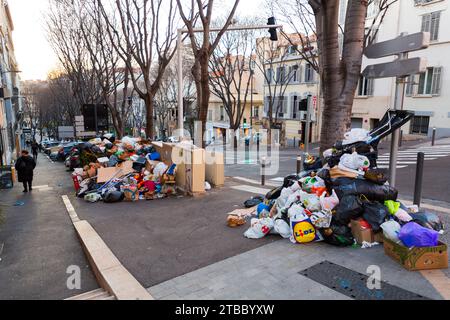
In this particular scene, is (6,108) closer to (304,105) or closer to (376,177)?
(304,105)

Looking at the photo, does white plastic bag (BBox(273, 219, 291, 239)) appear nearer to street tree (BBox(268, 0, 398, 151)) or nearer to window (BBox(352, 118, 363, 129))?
street tree (BBox(268, 0, 398, 151))

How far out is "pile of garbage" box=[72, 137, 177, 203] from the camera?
8.59 metres

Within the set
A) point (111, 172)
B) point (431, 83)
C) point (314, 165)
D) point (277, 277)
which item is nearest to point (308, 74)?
point (431, 83)

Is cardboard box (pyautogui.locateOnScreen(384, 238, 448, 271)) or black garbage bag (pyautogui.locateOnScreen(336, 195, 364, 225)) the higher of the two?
black garbage bag (pyautogui.locateOnScreen(336, 195, 364, 225))

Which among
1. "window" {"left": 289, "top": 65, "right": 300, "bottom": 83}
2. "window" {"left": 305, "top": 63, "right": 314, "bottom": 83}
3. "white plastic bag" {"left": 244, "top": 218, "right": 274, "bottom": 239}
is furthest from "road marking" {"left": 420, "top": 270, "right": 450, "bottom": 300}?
"window" {"left": 305, "top": 63, "right": 314, "bottom": 83}

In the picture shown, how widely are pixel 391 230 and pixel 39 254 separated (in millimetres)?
5313

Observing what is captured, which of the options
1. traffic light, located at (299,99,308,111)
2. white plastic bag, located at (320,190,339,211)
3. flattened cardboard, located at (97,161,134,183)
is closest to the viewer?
white plastic bag, located at (320,190,339,211)

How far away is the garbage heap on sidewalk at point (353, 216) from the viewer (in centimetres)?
402

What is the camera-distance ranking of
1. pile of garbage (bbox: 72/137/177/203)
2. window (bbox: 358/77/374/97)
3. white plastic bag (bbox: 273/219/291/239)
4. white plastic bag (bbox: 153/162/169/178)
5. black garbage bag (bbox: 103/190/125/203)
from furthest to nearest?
window (bbox: 358/77/374/97) < white plastic bag (bbox: 153/162/169/178) < pile of garbage (bbox: 72/137/177/203) < black garbage bag (bbox: 103/190/125/203) < white plastic bag (bbox: 273/219/291/239)

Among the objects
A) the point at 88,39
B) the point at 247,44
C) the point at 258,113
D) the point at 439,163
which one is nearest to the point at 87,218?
the point at 439,163

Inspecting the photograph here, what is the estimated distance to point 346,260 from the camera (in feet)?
13.9

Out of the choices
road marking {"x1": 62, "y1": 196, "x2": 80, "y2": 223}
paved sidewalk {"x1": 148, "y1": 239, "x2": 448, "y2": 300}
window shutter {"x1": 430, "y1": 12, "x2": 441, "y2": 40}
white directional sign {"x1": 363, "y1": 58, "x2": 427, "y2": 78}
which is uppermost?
window shutter {"x1": 430, "y1": 12, "x2": 441, "y2": 40}

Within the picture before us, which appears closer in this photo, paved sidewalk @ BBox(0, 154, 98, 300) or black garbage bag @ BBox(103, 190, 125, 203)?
paved sidewalk @ BBox(0, 154, 98, 300)
